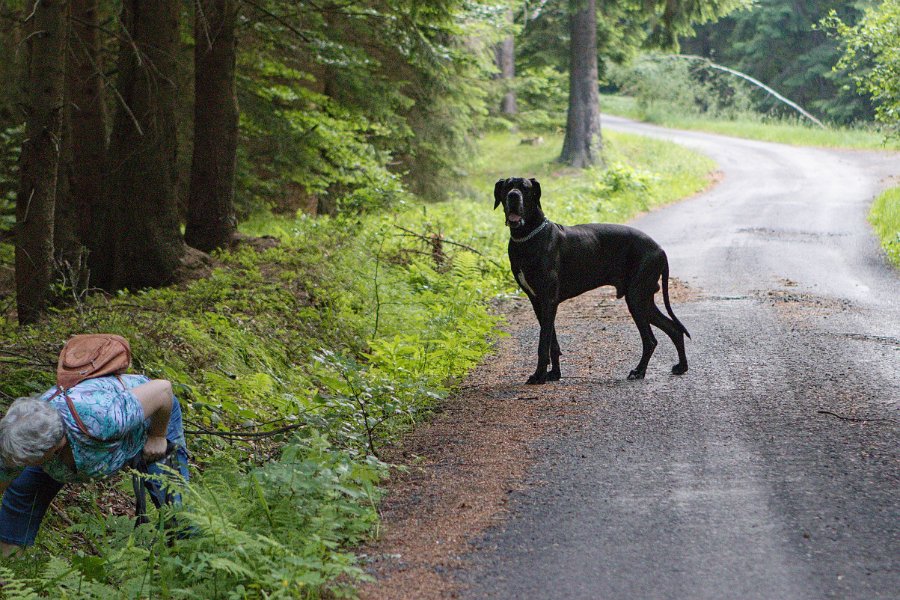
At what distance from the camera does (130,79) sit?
41.3ft

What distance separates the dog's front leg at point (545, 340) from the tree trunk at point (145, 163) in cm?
601

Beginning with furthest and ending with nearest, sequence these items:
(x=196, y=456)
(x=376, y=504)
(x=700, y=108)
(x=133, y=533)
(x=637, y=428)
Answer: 1. (x=700, y=108)
2. (x=637, y=428)
3. (x=196, y=456)
4. (x=376, y=504)
5. (x=133, y=533)

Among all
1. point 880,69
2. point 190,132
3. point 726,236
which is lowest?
point 726,236

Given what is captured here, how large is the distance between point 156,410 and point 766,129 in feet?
136

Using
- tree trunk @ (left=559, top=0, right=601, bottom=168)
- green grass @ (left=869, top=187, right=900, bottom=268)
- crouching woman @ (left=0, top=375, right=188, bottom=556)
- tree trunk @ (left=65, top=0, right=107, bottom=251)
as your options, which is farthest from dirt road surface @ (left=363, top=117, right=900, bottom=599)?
tree trunk @ (left=559, top=0, right=601, bottom=168)

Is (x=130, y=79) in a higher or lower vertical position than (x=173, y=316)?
higher

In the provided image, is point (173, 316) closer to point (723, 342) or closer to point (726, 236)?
point (723, 342)

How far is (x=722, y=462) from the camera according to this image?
20.6 feet

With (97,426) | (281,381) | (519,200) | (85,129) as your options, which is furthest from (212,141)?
(97,426)

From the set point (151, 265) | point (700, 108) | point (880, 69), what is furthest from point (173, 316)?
point (700, 108)

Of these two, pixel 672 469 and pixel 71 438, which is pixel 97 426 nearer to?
pixel 71 438

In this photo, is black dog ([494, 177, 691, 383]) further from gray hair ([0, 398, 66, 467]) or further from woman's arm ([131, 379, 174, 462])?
gray hair ([0, 398, 66, 467])

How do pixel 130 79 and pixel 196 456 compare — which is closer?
pixel 196 456

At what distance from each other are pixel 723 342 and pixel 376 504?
5.77 metres
